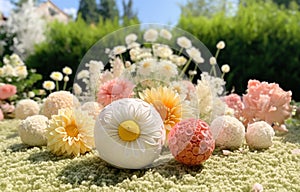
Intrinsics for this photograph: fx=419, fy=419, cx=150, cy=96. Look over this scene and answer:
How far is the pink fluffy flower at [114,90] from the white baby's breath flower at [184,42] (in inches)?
16.5

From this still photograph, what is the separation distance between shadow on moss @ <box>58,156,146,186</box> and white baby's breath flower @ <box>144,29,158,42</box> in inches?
28.7

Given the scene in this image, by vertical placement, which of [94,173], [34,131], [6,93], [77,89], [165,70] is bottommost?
[94,173]

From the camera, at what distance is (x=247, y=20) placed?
219 inches

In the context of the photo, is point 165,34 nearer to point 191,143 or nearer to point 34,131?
point 191,143

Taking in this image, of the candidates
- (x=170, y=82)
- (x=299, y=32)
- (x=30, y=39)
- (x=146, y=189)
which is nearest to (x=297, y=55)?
(x=299, y=32)

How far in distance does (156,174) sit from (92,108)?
0.59 metres

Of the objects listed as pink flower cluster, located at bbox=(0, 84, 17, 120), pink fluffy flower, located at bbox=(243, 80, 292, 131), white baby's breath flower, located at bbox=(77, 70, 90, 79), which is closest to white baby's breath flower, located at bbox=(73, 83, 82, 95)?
white baby's breath flower, located at bbox=(77, 70, 90, 79)

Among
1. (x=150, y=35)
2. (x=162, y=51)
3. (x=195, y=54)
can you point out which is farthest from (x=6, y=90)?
(x=195, y=54)

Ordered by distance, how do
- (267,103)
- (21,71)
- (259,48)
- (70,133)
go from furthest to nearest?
(259,48) < (21,71) < (267,103) < (70,133)

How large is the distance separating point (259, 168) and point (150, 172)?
507mm

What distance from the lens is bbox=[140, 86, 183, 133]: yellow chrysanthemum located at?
2084 mm

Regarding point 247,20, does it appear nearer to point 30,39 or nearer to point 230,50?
point 230,50

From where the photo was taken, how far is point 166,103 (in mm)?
2096

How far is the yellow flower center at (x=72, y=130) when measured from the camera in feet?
6.85
